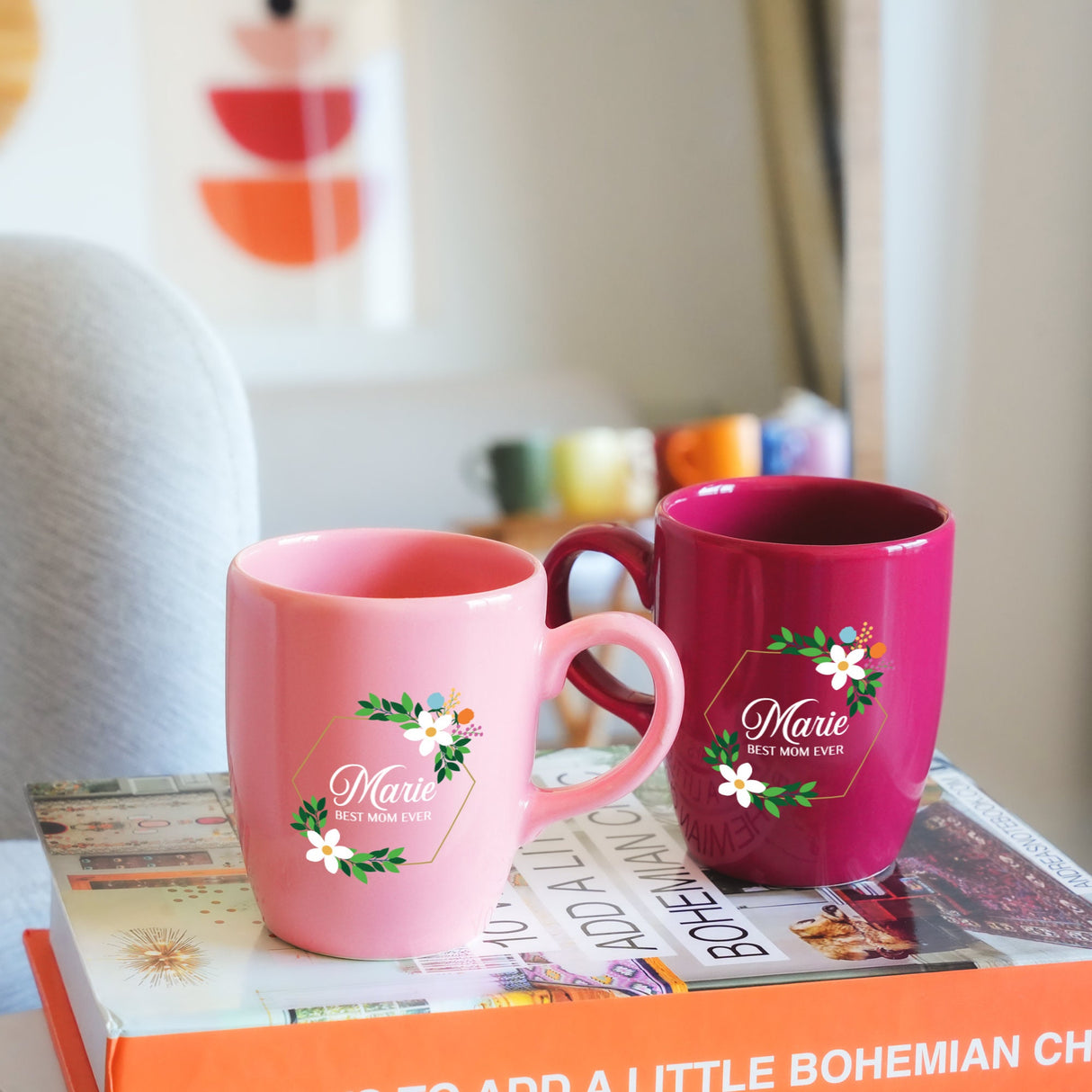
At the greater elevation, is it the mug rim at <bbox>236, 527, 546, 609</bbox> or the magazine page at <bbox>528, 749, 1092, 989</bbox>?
the mug rim at <bbox>236, 527, 546, 609</bbox>

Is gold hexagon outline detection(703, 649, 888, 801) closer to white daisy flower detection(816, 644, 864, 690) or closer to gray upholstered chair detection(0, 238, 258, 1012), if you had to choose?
white daisy flower detection(816, 644, 864, 690)

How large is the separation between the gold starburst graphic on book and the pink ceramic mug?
27 mm

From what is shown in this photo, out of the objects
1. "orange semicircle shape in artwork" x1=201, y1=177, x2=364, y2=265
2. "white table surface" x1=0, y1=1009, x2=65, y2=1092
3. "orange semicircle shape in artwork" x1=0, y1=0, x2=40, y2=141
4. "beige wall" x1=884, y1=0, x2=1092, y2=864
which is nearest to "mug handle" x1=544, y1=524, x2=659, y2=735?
"white table surface" x1=0, y1=1009, x2=65, y2=1092

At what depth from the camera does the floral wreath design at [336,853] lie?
38cm

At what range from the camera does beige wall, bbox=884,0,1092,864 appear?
128 cm

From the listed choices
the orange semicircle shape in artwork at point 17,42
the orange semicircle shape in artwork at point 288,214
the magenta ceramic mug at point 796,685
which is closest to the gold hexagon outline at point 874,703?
the magenta ceramic mug at point 796,685

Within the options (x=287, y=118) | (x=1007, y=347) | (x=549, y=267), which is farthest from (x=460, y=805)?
(x=287, y=118)

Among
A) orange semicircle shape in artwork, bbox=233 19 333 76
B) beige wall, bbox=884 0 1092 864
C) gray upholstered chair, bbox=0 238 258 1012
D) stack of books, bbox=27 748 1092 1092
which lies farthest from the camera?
orange semicircle shape in artwork, bbox=233 19 333 76

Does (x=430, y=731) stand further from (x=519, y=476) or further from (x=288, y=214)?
(x=288, y=214)

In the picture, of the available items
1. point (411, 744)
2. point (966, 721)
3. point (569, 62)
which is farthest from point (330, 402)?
point (411, 744)

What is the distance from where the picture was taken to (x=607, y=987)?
0.38 meters

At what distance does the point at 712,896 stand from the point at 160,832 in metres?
0.21

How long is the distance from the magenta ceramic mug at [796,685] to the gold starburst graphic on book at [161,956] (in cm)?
17

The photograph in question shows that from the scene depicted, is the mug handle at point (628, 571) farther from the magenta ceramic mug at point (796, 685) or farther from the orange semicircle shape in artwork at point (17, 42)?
the orange semicircle shape in artwork at point (17, 42)
